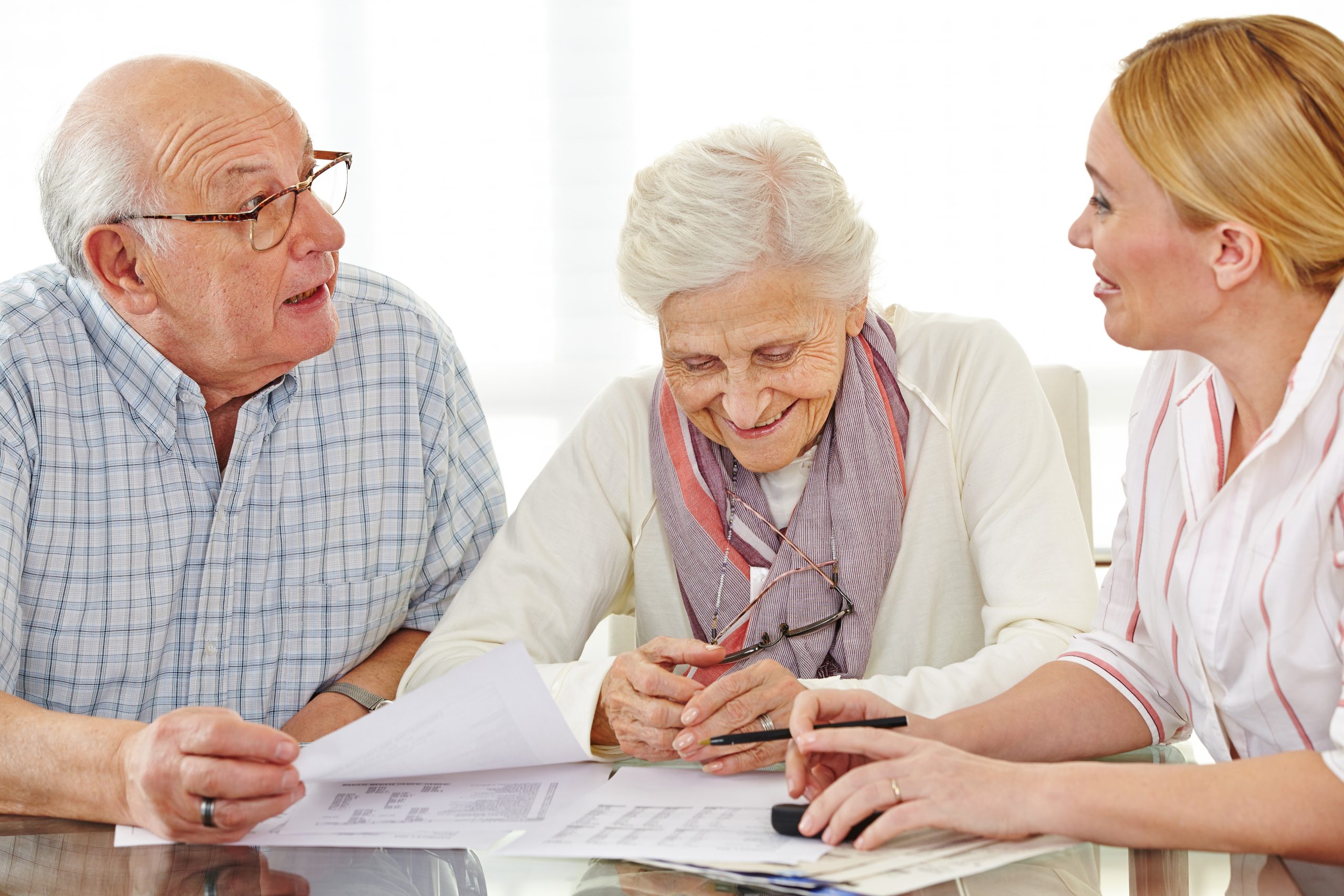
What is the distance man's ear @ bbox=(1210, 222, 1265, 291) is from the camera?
3.54 ft

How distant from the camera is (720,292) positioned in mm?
1587

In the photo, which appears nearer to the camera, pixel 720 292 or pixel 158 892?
pixel 158 892

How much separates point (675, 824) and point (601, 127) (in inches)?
104

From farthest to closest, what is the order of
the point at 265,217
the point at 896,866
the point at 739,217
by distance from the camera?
the point at 265,217 < the point at 739,217 < the point at 896,866

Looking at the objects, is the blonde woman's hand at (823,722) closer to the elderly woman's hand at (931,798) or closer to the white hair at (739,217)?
the elderly woman's hand at (931,798)

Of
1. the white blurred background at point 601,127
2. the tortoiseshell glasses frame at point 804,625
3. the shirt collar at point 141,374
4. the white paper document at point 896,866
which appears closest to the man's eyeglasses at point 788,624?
the tortoiseshell glasses frame at point 804,625

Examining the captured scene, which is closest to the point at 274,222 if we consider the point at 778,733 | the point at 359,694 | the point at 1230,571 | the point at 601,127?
the point at 359,694

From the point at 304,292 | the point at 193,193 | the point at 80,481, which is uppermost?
the point at 193,193

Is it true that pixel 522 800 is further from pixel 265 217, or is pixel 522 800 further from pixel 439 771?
pixel 265 217

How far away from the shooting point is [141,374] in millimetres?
1693

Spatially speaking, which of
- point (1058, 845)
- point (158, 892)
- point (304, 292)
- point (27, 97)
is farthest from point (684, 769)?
point (27, 97)

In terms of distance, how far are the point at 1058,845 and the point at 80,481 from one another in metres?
1.36

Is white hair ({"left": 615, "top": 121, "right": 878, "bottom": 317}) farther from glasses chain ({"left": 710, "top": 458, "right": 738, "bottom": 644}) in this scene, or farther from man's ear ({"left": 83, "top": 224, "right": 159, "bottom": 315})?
man's ear ({"left": 83, "top": 224, "right": 159, "bottom": 315})

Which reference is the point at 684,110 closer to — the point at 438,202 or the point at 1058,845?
the point at 438,202
